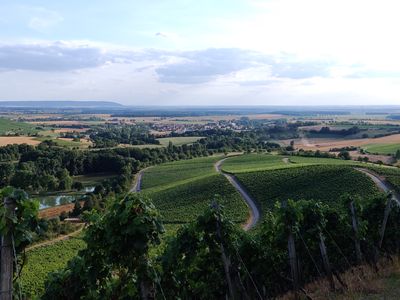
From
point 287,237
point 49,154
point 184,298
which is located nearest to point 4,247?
point 184,298

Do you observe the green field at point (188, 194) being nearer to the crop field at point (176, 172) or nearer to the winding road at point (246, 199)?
the crop field at point (176, 172)

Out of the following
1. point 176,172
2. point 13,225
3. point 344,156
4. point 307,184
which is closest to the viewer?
point 13,225

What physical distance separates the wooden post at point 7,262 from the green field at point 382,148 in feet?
271

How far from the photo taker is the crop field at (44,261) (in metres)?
28.9

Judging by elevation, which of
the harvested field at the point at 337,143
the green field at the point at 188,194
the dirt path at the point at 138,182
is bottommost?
the dirt path at the point at 138,182

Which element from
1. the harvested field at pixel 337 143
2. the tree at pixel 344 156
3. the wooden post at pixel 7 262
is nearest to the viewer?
the wooden post at pixel 7 262

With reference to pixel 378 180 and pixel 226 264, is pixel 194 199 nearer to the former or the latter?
pixel 378 180

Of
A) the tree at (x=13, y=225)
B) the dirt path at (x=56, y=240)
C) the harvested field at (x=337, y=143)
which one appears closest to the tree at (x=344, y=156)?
the harvested field at (x=337, y=143)

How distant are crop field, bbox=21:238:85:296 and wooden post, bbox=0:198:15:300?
2204 centimetres

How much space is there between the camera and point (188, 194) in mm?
60031

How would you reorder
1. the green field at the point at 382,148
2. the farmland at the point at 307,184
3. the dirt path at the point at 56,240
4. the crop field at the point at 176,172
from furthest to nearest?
1. the green field at the point at 382,148
2. the crop field at the point at 176,172
3. the farmland at the point at 307,184
4. the dirt path at the point at 56,240

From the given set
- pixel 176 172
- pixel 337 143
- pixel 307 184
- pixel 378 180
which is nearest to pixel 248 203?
pixel 307 184

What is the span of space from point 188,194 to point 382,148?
1882 inches

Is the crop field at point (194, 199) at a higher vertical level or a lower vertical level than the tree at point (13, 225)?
lower
